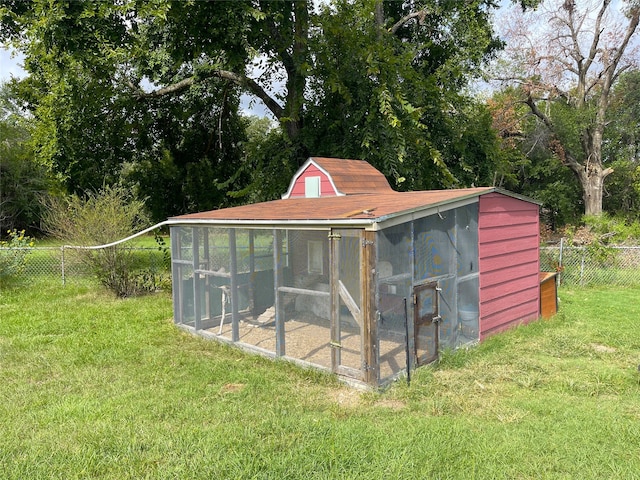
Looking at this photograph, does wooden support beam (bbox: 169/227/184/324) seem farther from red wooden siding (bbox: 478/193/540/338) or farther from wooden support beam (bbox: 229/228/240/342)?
red wooden siding (bbox: 478/193/540/338)

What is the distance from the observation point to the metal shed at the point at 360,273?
17.5 ft

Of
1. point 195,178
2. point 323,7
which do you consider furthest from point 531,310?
point 195,178

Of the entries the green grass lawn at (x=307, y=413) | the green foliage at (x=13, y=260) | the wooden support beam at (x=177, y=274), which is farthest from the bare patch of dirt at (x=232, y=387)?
the green foliage at (x=13, y=260)

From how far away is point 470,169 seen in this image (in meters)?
13.3

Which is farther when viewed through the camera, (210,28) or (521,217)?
(210,28)

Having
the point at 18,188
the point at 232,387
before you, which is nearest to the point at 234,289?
the point at 232,387

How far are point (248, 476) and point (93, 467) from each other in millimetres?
1240

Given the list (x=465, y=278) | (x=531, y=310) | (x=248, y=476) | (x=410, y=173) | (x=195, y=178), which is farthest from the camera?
(x=195, y=178)

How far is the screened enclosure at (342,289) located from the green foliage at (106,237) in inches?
148

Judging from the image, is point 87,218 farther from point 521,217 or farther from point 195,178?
point 521,217

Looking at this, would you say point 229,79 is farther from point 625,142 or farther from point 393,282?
point 625,142

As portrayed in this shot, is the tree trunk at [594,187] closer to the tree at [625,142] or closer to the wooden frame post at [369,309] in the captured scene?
the tree at [625,142]

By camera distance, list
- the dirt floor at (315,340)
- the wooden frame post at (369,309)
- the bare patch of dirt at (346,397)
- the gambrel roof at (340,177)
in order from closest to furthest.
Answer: the bare patch of dirt at (346,397)
the wooden frame post at (369,309)
the dirt floor at (315,340)
the gambrel roof at (340,177)

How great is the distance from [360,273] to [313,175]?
178 inches
